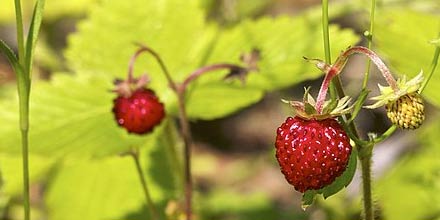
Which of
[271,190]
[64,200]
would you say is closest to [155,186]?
[64,200]

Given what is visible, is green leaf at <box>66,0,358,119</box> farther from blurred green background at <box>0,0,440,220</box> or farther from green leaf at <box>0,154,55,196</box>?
green leaf at <box>0,154,55,196</box>

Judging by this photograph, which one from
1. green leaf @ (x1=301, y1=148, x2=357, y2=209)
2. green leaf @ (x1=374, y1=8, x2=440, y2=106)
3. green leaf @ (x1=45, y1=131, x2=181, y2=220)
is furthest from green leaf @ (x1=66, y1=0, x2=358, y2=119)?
green leaf @ (x1=301, y1=148, x2=357, y2=209)

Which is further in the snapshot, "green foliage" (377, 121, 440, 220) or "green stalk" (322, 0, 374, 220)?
"green foliage" (377, 121, 440, 220)

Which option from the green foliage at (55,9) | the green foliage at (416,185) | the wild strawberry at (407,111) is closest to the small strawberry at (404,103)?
the wild strawberry at (407,111)

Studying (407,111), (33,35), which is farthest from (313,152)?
(33,35)

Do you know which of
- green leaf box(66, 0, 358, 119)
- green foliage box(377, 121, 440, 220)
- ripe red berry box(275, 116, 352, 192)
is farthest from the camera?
green foliage box(377, 121, 440, 220)

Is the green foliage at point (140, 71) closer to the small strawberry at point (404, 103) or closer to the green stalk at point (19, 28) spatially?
the green stalk at point (19, 28)
